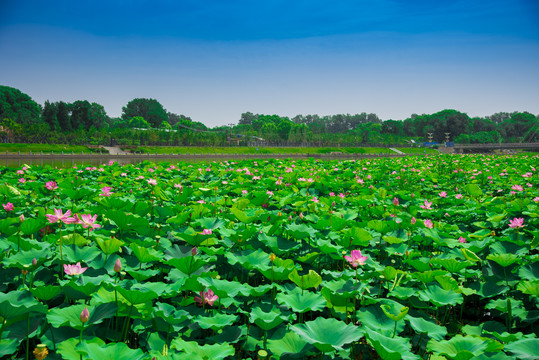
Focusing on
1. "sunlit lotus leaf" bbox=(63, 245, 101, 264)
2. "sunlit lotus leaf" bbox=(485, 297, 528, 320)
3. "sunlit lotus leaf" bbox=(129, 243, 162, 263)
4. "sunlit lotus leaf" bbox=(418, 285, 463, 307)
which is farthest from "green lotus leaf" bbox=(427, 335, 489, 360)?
"sunlit lotus leaf" bbox=(63, 245, 101, 264)

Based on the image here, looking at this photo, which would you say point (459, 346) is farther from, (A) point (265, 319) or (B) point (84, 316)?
(B) point (84, 316)

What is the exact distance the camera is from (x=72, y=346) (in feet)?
4.34

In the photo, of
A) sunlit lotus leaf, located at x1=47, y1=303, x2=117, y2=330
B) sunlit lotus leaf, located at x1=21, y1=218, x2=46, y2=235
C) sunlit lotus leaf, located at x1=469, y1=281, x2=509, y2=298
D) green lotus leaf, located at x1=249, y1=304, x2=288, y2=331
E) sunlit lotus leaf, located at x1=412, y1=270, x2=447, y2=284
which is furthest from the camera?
sunlit lotus leaf, located at x1=21, y1=218, x2=46, y2=235

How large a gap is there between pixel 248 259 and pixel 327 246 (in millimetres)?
558

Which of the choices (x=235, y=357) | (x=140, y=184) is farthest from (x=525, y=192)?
(x=140, y=184)

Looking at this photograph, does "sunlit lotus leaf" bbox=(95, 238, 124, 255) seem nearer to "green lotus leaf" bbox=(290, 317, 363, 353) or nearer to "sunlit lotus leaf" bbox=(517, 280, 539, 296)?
"green lotus leaf" bbox=(290, 317, 363, 353)

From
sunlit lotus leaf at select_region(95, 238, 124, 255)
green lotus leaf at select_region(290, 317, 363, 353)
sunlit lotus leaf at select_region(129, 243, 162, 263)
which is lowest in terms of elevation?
green lotus leaf at select_region(290, 317, 363, 353)

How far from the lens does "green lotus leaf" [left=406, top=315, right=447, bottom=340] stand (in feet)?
5.59

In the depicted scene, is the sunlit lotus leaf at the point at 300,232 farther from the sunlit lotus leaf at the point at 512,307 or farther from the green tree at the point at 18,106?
the green tree at the point at 18,106

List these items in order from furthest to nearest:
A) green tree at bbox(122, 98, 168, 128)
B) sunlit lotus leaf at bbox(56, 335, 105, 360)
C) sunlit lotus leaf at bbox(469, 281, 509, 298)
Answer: green tree at bbox(122, 98, 168, 128)
sunlit lotus leaf at bbox(469, 281, 509, 298)
sunlit lotus leaf at bbox(56, 335, 105, 360)

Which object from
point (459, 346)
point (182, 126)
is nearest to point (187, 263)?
point (459, 346)

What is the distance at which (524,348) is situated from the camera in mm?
1462

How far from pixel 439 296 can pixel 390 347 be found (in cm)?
73

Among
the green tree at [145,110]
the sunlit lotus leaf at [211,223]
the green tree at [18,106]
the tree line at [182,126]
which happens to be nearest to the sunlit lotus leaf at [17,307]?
the sunlit lotus leaf at [211,223]
